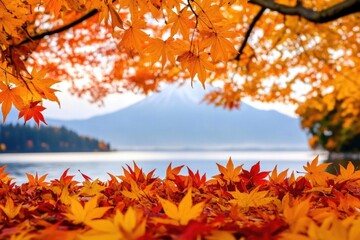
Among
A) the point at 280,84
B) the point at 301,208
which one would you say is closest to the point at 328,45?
the point at 280,84

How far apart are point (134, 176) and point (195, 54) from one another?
65 cm

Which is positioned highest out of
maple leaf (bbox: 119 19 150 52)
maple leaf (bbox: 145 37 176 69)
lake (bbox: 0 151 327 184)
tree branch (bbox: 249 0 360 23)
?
tree branch (bbox: 249 0 360 23)

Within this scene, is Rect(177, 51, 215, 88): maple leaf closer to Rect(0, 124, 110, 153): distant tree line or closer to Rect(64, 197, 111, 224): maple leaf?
Rect(64, 197, 111, 224): maple leaf

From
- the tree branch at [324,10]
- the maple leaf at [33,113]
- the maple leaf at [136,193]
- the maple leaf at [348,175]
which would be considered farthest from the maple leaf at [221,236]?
the tree branch at [324,10]

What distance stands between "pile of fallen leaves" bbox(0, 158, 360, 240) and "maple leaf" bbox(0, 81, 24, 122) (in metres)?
0.34

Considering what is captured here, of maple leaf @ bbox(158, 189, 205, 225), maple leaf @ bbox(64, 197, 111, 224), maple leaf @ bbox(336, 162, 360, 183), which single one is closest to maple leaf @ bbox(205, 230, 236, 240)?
maple leaf @ bbox(158, 189, 205, 225)

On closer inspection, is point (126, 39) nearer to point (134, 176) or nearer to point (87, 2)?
point (87, 2)

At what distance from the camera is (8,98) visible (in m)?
1.90

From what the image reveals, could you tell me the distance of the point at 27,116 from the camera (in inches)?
79.8

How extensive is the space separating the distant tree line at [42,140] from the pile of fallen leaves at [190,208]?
56.5 metres

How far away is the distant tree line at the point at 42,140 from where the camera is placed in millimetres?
61500

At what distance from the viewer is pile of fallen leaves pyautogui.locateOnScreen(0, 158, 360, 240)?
3.77ft

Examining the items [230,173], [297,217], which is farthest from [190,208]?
[230,173]

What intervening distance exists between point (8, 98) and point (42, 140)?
76.4 metres
